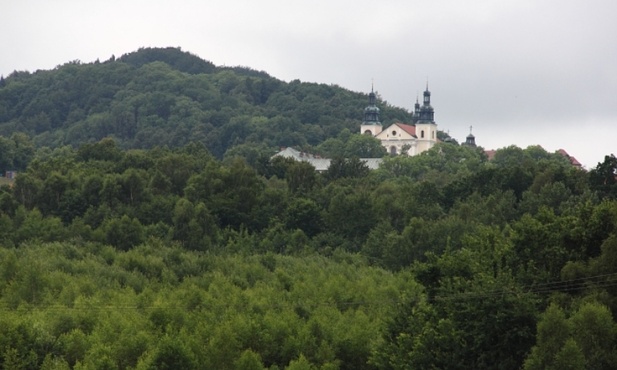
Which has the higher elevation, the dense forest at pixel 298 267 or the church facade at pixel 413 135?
the church facade at pixel 413 135

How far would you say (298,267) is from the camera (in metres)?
72.4

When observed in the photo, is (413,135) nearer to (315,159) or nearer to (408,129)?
(408,129)

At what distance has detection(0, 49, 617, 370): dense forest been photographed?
42406mm

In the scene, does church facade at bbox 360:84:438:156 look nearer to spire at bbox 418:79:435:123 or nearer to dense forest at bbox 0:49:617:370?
spire at bbox 418:79:435:123

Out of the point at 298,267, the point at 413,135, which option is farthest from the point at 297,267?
the point at 413,135

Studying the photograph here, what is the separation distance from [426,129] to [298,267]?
396 feet

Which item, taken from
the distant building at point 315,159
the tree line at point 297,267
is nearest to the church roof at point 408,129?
the distant building at point 315,159

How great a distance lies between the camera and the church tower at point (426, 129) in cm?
19038

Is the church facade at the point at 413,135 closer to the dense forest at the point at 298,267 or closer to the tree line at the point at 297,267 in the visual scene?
the dense forest at the point at 298,267

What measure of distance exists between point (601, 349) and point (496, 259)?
8519 millimetres

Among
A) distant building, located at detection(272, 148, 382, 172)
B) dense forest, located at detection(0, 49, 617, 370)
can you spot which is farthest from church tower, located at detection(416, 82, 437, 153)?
dense forest, located at detection(0, 49, 617, 370)

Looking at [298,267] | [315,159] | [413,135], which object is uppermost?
[413,135]

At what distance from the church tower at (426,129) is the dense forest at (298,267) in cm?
6777

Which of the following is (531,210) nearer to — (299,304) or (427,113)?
(299,304)
